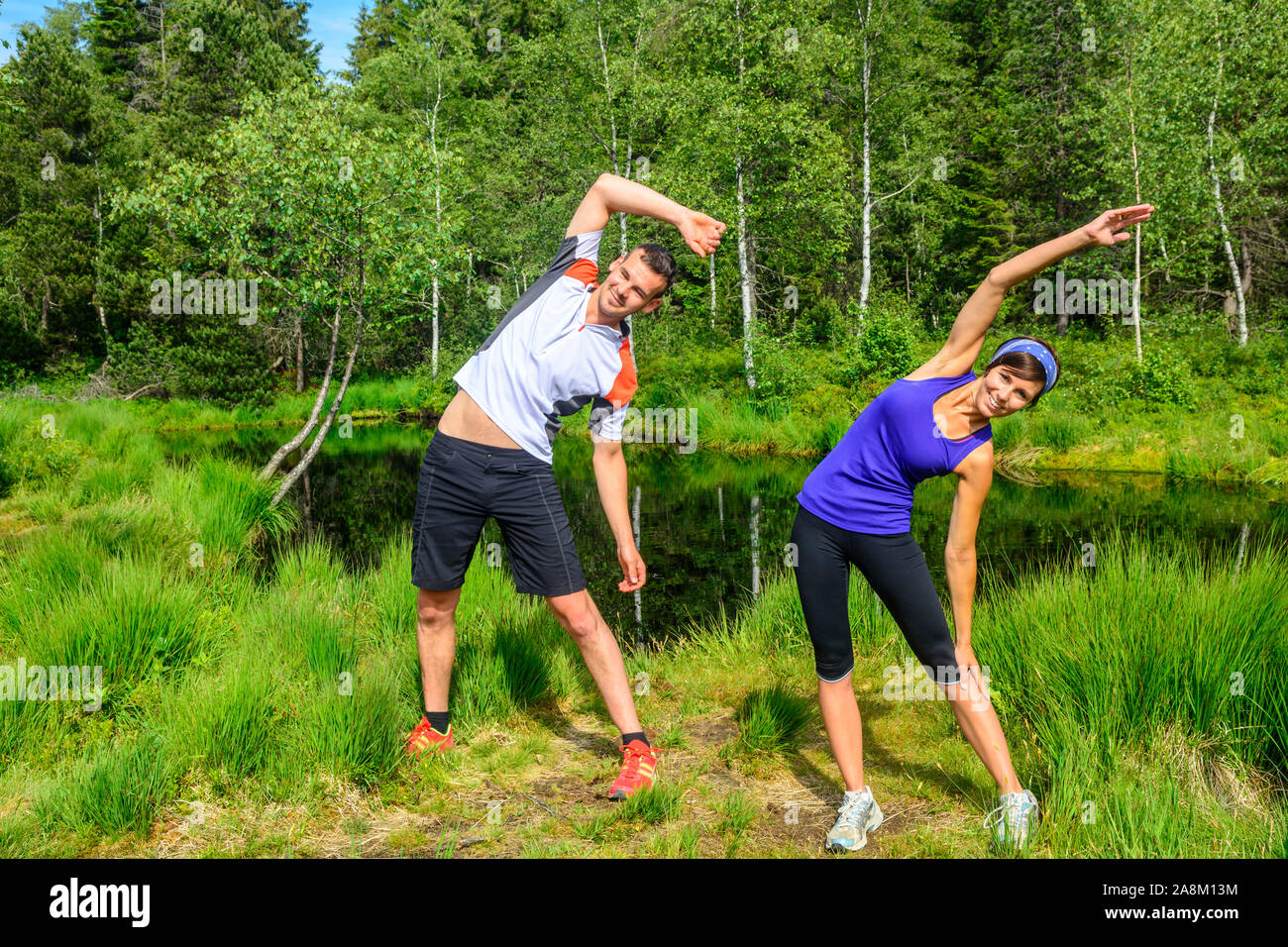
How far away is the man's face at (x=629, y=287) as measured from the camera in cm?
314

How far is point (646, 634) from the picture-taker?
265 inches

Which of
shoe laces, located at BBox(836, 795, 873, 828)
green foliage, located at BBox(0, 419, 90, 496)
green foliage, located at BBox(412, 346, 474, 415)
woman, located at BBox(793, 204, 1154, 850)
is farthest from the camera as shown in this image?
green foliage, located at BBox(412, 346, 474, 415)

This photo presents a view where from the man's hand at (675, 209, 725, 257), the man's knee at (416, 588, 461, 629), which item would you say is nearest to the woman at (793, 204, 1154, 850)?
the man's hand at (675, 209, 725, 257)

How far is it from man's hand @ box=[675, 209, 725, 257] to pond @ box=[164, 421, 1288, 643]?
334 cm

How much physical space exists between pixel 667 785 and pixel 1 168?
116 feet

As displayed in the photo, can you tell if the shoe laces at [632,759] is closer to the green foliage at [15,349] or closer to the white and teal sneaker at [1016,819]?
the white and teal sneaker at [1016,819]

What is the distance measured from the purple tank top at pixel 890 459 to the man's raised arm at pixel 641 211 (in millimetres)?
800

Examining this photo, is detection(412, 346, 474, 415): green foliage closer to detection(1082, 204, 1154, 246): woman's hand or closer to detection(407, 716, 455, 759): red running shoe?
detection(407, 716, 455, 759): red running shoe

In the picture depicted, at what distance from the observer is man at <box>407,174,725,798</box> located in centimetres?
Answer: 332

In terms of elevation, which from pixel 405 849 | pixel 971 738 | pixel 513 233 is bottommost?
pixel 405 849

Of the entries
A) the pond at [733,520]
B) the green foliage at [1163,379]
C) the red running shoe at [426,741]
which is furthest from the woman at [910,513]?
the green foliage at [1163,379]

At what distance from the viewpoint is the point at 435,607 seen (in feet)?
11.7
